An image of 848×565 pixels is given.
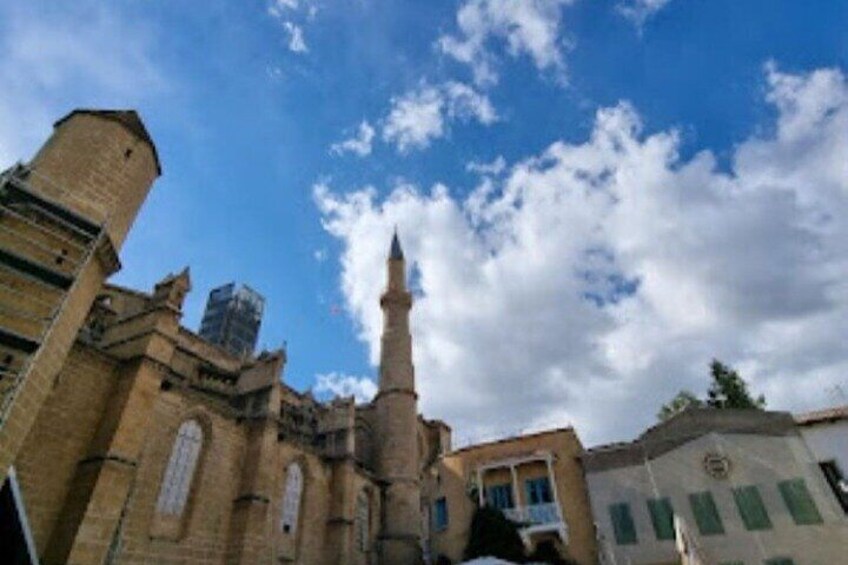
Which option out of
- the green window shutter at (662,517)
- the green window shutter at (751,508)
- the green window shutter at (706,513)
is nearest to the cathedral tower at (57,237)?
the green window shutter at (662,517)

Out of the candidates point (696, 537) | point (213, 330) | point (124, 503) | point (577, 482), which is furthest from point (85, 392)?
point (213, 330)

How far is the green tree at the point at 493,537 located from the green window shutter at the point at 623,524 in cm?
414

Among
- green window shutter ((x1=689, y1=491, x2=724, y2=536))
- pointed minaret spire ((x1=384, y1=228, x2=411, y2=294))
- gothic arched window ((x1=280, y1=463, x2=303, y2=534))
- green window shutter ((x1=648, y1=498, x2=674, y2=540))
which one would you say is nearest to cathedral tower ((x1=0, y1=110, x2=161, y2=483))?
gothic arched window ((x1=280, y1=463, x2=303, y2=534))

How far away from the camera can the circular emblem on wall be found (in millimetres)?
21719

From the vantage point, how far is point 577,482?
80.0ft

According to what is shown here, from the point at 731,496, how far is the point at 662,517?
2813mm

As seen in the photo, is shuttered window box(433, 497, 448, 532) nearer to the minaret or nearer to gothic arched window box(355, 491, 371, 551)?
the minaret

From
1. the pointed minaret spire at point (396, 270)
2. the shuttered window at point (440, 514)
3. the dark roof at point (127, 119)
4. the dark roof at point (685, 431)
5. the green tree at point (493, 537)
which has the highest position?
the pointed minaret spire at point (396, 270)

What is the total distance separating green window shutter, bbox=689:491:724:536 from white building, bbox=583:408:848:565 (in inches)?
1.4

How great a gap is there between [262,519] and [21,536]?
33.3 ft

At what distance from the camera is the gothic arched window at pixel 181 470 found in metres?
16.5

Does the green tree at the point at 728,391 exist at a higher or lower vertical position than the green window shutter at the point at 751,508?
higher

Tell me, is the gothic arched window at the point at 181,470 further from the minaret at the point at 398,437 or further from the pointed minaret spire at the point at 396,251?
the pointed minaret spire at the point at 396,251

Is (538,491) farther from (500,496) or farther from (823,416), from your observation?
(823,416)
